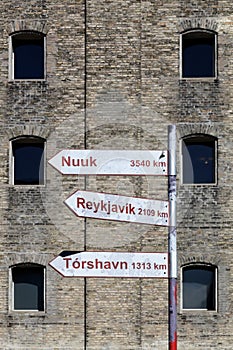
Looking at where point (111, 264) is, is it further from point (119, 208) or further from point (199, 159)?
point (199, 159)

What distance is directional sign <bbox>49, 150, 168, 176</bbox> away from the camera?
9.20 meters

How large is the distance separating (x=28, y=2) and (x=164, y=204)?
10.9 meters

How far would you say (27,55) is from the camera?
61.8ft

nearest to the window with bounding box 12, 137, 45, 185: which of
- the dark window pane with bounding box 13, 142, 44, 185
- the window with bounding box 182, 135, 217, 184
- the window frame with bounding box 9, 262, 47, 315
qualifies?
the dark window pane with bounding box 13, 142, 44, 185

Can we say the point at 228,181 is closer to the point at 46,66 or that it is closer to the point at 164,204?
the point at 46,66

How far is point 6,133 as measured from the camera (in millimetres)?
18203

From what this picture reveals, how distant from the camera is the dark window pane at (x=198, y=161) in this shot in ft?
59.5

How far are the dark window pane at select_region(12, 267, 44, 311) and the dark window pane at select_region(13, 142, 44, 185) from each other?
2.23 metres

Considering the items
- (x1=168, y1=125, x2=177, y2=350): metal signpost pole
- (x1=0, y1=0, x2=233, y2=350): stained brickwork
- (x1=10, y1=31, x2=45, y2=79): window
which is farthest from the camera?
(x1=10, y1=31, x2=45, y2=79): window

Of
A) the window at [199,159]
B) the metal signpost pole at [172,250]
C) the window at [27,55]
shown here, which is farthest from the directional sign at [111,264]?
the window at [27,55]

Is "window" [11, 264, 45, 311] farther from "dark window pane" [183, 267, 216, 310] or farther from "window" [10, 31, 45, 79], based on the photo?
"window" [10, 31, 45, 79]

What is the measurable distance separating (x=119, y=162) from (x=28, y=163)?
953 centimetres

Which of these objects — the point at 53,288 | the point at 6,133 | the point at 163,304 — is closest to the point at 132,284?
the point at 163,304

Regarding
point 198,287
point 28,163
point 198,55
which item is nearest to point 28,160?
point 28,163
